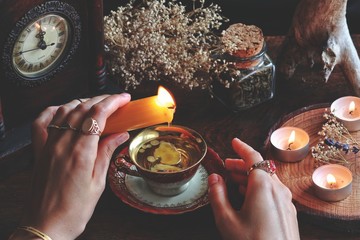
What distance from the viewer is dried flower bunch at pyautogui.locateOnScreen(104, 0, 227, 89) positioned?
5.84ft

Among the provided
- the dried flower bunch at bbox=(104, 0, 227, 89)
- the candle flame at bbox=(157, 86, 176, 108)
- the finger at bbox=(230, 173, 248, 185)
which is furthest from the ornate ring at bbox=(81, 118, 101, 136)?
the dried flower bunch at bbox=(104, 0, 227, 89)

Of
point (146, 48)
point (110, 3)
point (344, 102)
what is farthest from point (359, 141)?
Answer: point (110, 3)

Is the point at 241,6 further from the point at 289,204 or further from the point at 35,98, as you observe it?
the point at 289,204

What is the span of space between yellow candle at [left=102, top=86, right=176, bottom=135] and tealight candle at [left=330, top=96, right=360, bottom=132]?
1.68 ft

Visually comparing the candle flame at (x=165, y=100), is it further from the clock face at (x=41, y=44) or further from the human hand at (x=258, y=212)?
the clock face at (x=41, y=44)

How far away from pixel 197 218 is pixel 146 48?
1.62 ft

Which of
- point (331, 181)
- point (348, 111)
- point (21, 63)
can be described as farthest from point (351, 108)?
point (21, 63)

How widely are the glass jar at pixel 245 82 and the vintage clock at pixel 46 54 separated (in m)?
0.32

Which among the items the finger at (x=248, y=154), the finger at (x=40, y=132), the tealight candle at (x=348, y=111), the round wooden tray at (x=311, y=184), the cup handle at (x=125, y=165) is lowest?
the round wooden tray at (x=311, y=184)

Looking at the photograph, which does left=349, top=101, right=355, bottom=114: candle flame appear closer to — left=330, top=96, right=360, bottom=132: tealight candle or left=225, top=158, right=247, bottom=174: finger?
left=330, top=96, right=360, bottom=132: tealight candle

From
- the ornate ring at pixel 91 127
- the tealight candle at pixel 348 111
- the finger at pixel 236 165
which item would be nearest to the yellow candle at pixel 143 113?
the ornate ring at pixel 91 127

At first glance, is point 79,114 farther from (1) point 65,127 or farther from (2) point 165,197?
(2) point 165,197

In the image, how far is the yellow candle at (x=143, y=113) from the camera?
55.0 inches

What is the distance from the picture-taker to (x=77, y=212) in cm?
128
